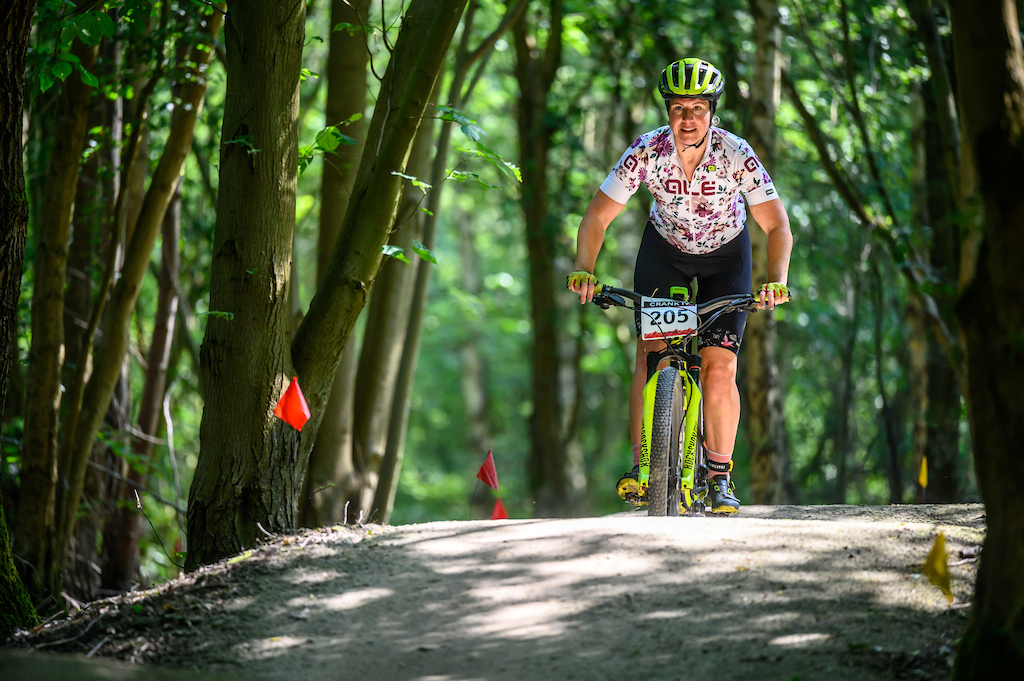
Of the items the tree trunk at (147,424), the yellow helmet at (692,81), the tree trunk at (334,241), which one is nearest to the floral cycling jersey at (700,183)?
the yellow helmet at (692,81)

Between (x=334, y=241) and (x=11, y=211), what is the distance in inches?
113

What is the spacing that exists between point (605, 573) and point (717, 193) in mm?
2387

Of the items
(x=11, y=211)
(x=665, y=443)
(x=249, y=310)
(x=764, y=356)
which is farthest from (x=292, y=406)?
(x=764, y=356)

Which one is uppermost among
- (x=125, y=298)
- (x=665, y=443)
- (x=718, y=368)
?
(x=125, y=298)

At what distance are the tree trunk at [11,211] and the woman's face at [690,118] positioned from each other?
3195 millimetres

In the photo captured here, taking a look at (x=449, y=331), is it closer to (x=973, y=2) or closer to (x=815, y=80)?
(x=815, y=80)

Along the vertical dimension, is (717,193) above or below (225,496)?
above

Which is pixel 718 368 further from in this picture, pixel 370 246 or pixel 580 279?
pixel 370 246

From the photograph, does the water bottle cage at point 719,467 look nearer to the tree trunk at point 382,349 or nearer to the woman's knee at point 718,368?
the woman's knee at point 718,368

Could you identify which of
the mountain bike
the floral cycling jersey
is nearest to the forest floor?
the mountain bike

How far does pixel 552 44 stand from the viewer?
12969 mm

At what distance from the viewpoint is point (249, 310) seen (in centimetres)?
471

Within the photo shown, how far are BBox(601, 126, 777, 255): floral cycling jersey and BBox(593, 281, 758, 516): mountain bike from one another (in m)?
0.39

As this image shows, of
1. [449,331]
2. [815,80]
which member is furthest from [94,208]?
[449,331]
